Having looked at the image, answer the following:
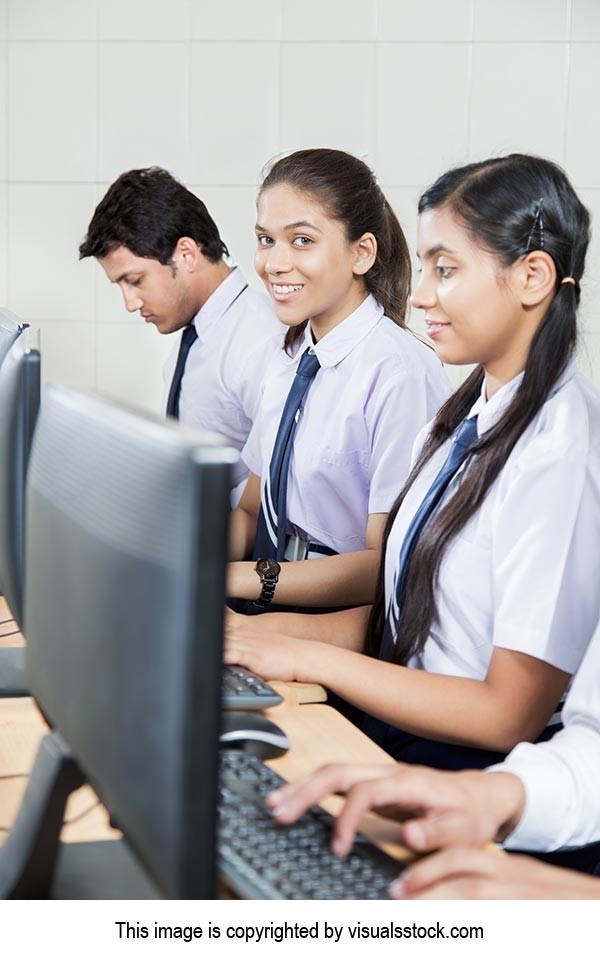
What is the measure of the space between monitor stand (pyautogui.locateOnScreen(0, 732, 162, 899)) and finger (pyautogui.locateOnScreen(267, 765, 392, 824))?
11 cm

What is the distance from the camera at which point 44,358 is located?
3383 mm

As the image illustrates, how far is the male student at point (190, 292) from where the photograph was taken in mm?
2650

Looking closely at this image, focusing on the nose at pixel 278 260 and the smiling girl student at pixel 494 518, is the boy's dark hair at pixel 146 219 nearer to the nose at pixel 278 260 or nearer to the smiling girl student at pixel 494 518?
the nose at pixel 278 260

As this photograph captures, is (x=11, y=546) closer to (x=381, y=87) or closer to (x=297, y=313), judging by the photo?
(x=297, y=313)

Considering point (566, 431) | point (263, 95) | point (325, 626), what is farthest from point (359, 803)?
point (263, 95)

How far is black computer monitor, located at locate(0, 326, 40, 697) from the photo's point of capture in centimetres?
109

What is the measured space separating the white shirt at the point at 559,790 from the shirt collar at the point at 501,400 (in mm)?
461

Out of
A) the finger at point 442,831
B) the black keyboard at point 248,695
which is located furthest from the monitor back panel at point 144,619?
the black keyboard at point 248,695

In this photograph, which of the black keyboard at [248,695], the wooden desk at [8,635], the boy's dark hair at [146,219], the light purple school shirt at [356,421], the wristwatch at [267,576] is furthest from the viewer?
the boy's dark hair at [146,219]

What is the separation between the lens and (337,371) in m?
1.97

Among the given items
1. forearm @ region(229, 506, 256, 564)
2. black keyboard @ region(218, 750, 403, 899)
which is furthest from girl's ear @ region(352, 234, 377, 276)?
black keyboard @ region(218, 750, 403, 899)

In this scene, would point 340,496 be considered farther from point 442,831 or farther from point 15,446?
point 442,831

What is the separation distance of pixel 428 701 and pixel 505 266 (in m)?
0.53

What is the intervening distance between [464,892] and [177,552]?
40 cm
